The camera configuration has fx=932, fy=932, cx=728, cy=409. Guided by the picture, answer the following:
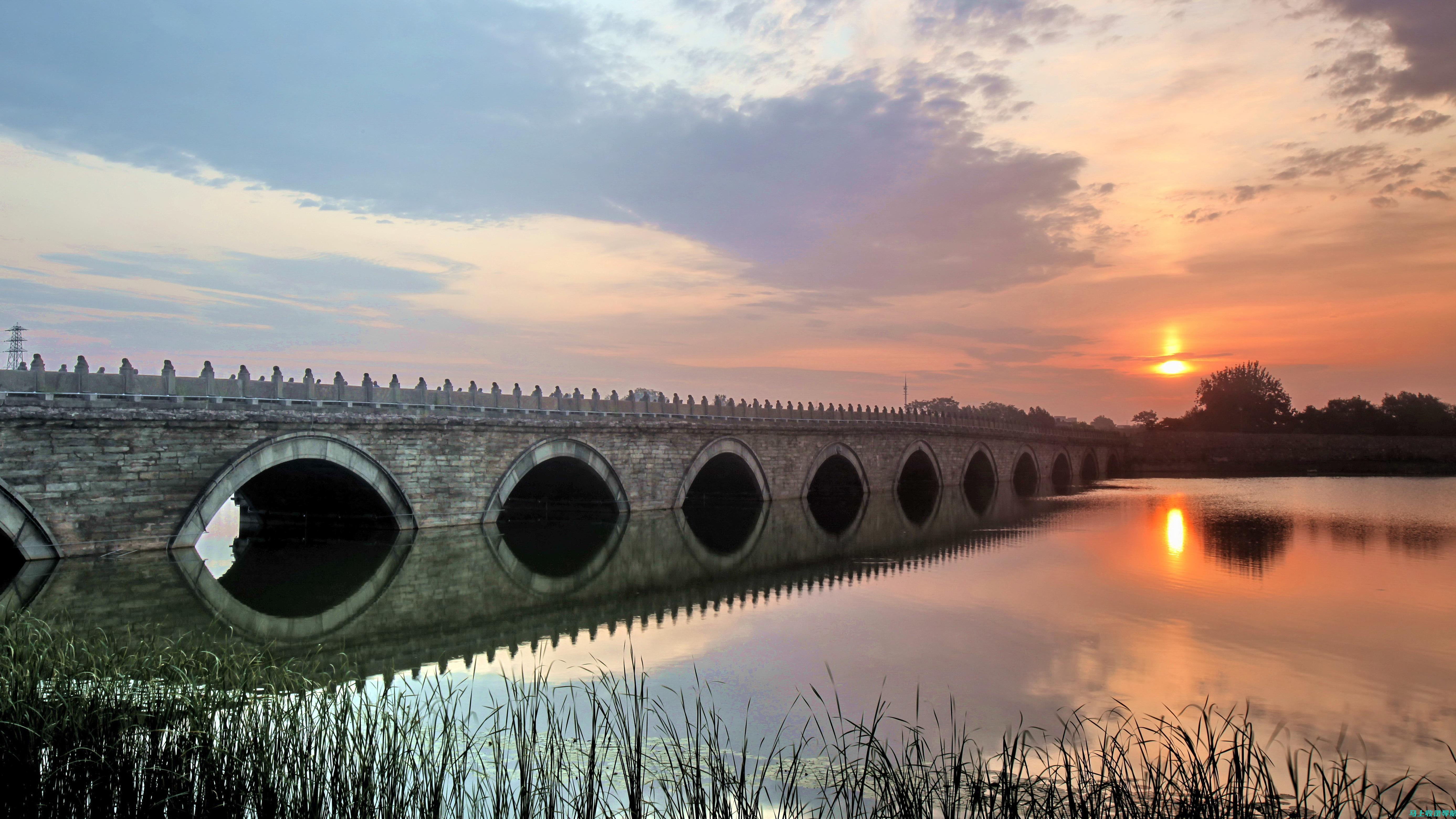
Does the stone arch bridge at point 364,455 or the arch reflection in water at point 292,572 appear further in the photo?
the stone arch bridge at point 364,455

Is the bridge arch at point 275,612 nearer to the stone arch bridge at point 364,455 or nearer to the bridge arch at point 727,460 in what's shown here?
the stone arch bridge at point 364,455

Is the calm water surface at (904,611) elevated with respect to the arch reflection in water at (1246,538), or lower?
lower

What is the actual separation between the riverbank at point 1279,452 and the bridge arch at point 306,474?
230ft

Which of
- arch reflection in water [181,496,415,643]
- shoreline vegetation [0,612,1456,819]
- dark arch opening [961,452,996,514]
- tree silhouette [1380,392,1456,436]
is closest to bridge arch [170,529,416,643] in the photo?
arch reflection in water [181,496,415,643]

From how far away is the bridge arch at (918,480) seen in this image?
42.7 metres

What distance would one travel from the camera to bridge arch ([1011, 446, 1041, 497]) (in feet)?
197

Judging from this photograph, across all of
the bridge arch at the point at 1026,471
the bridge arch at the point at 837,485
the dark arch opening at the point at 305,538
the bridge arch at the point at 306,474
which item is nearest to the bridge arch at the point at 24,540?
the bridge arch at the point at 306,474

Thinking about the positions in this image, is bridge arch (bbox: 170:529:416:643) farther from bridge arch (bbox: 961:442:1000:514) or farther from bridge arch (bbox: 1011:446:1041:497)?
bridge arch (bbox: 1011:446:1041:497)

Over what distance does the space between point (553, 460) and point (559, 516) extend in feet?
7.67

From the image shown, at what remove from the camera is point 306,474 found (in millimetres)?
28234

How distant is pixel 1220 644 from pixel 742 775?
12.0 m

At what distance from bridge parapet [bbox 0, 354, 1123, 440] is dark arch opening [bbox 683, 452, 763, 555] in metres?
2.75

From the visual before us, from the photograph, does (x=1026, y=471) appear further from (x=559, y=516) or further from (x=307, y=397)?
(x=307, y=397)

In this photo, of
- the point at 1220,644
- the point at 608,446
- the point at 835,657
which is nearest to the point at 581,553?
the point at 608,446
